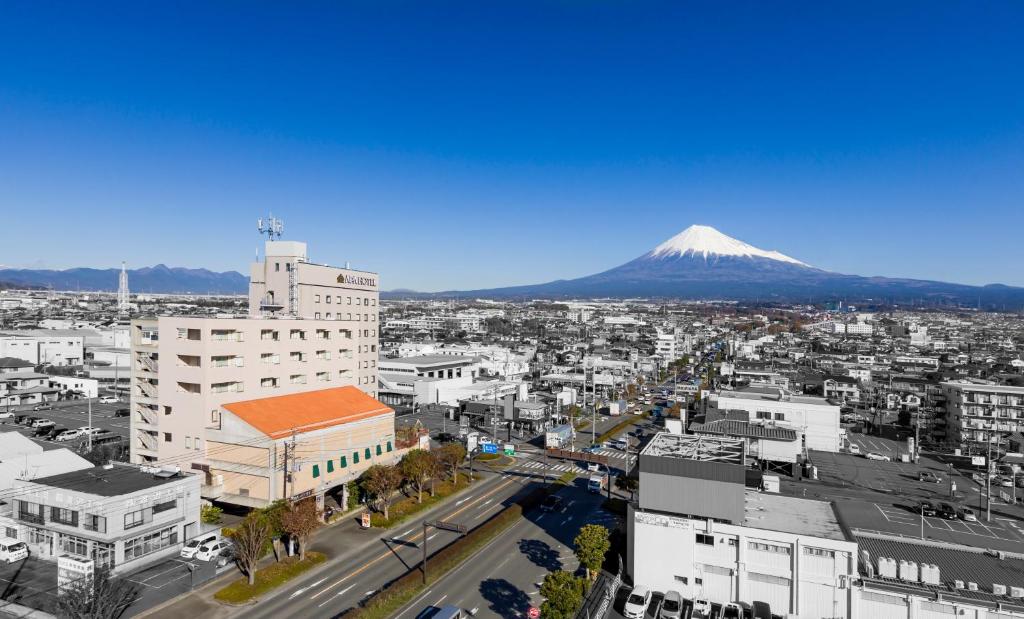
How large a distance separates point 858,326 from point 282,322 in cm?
16825

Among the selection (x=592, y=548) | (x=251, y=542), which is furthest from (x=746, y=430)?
(x=251, y=542)

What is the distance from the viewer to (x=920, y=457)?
41.6 metres

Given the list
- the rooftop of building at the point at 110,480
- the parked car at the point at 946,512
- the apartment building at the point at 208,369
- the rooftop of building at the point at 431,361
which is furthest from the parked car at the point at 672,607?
the rooftop of building at the point at 431,361

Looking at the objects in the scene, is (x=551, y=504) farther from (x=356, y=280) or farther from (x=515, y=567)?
(x=356, y=280)

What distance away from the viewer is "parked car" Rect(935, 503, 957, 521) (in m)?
29.0

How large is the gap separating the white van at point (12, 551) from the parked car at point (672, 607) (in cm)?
2237

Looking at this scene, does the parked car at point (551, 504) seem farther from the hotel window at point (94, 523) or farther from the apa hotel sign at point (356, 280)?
the apa hotel sign at point (356, 280)

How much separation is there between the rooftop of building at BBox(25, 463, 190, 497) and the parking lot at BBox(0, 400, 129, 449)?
19.0 m

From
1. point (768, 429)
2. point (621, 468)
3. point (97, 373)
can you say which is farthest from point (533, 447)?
point (97, 373)

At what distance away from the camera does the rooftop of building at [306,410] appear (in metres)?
24.9

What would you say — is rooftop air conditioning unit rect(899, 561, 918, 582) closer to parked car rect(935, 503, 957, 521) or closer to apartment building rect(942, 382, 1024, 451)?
parked car rect(935, 503, 957, 521)

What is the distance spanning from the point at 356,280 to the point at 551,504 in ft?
87.6

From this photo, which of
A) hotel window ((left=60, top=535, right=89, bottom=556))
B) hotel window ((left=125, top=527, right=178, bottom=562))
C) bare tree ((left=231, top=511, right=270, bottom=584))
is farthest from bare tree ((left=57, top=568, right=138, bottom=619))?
bare tree ((left=231, top=511, right=270, bottom=584))

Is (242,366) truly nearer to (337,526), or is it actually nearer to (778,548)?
(337,526)
